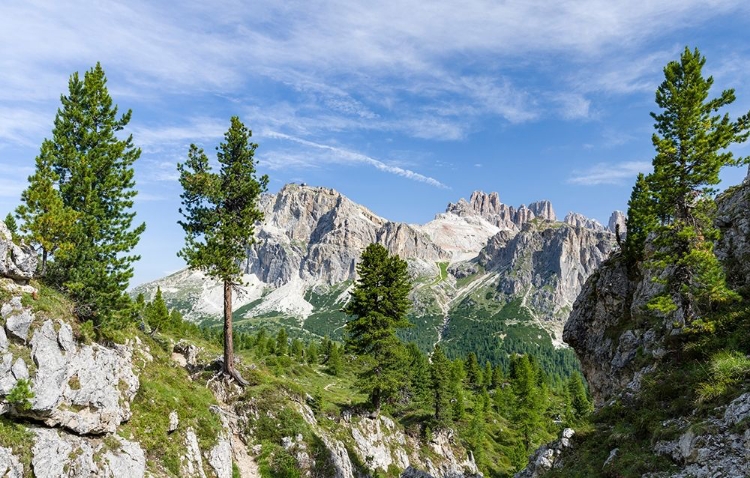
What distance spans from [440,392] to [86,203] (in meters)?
48.5

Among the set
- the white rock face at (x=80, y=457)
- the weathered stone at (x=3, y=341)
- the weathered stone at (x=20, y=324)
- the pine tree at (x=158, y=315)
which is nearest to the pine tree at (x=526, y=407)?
the pine tree at (x=158, y=315)

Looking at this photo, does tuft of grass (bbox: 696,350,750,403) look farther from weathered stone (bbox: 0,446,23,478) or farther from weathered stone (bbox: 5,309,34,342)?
weathered stone (bbox: 5,309,34,342)

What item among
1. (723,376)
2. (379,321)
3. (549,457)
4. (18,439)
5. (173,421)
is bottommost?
(549,457)

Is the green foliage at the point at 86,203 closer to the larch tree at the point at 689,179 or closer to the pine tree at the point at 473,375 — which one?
the larch tree at the point at 689,179

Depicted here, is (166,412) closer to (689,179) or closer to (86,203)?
(86,203)

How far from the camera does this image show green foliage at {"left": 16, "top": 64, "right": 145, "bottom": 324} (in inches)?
912

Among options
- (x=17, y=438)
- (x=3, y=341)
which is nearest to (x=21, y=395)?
(x=17, y=438)

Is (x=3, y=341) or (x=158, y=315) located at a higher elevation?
(x=3, y=341)

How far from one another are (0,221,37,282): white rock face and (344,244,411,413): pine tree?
25.0 meters

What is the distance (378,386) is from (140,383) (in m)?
21.1

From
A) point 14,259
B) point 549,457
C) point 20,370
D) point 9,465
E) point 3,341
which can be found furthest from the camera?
point 549,457

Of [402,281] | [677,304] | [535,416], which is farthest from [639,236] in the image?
[535,416]

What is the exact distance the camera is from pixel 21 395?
16.8 metres

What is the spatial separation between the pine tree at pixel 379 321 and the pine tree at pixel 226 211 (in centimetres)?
1176
